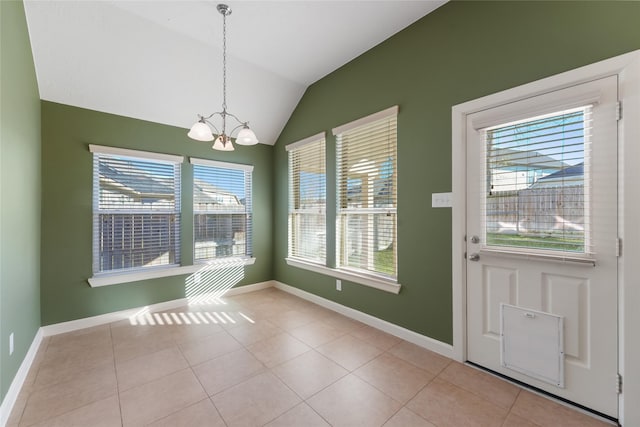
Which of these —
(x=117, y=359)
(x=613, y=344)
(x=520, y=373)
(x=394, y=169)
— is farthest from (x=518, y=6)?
(x=117, y=359)

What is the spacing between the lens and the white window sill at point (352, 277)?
2.73 metres

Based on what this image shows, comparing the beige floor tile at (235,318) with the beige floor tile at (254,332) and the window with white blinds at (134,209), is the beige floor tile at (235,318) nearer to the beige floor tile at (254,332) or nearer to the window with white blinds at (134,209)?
the beige floor tile at (254,332)

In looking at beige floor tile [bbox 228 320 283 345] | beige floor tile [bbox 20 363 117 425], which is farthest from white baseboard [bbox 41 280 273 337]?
beige floor tile [bbox 228 320 283 345]

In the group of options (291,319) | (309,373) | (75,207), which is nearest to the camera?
(309,373)

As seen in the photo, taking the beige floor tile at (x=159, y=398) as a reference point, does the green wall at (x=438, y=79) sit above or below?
above

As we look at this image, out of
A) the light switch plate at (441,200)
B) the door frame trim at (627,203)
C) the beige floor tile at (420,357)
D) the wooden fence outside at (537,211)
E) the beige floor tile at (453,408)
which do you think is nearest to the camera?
the door frame trim at (627,203)

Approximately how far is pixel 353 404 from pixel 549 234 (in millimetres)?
1800

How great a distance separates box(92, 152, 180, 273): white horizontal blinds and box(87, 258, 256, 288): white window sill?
0.10 meters

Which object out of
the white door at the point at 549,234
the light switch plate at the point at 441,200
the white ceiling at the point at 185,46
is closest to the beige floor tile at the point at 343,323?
the white door at the point at 549,234

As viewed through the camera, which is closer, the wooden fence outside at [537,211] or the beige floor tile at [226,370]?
the wooden fence outside at [537,211]

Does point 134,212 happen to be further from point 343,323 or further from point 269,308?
point 343,323

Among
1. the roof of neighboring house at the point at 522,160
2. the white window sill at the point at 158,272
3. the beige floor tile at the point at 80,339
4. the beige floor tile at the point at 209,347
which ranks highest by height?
the roof of neighboring house at the point at 522,160

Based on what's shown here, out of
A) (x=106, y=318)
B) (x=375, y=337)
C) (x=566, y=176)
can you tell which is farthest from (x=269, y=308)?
(x=566, y=176)

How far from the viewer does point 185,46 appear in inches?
109
